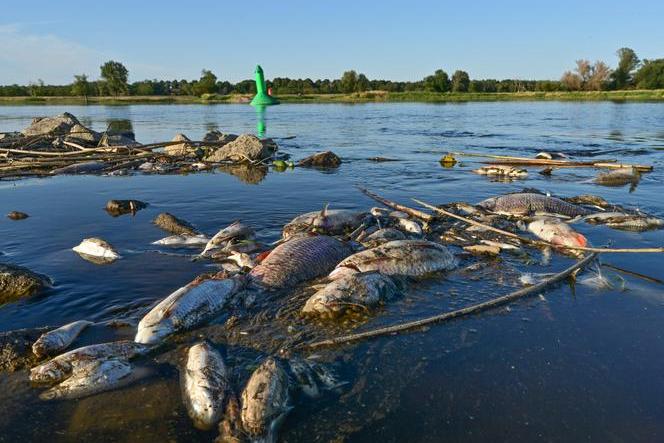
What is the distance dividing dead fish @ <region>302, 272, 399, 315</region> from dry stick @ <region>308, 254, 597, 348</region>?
22.9 inches

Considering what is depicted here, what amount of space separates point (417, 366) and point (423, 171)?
43.4ft

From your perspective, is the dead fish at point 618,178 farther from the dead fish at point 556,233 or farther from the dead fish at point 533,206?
the dead fish at point 556,233

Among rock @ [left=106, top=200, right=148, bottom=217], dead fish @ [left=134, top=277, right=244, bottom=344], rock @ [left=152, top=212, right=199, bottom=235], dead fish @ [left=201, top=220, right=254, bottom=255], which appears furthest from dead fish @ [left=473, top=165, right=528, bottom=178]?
dead fish @ [left=134, top=277, right=244, bottom=344]

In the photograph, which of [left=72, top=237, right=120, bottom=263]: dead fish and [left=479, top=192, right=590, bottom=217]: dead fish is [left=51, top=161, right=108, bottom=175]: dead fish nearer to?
[left=72, top=237, right=120, bottom=263]: dead fish

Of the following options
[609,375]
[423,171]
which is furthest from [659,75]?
[609,375]

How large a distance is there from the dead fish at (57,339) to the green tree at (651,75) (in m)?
115

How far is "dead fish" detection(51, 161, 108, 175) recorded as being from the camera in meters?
16.6

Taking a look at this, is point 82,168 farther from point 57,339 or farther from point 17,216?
point 57,339

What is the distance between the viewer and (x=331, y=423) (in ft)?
12.1

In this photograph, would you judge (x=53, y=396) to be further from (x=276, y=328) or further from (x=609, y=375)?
(x=609, y=375)

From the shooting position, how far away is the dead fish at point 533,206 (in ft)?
31.8

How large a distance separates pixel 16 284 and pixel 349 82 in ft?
375

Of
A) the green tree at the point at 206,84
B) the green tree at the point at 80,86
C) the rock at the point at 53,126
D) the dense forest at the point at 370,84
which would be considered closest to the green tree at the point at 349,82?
the dense forest at the point at 370,84

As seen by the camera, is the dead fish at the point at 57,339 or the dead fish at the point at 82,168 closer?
the dead fish at the point at 57,339
